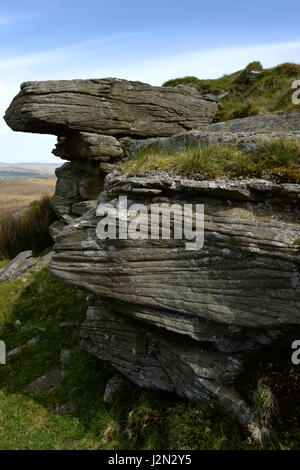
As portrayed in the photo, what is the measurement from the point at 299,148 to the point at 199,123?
13.9m

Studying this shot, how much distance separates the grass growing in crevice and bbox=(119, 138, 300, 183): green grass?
55.4ft

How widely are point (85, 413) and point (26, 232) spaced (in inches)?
698

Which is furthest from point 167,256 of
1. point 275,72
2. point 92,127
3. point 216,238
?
point 275,72

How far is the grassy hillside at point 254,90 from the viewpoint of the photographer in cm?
1905

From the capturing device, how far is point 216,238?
24.7ft

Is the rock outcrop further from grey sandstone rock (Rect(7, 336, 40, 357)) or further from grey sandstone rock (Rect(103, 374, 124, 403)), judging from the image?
grey sandstone rock (Rect(7, 336, 40, 357))

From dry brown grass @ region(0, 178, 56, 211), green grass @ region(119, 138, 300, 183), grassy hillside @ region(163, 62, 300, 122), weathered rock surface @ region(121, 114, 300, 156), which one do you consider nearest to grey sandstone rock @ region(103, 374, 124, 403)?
green grass @ region(119, 138, 300, 183)

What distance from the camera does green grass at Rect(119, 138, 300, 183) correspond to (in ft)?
26.1

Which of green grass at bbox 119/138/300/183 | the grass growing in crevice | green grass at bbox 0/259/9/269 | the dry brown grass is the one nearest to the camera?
green grass at bbox 119/138/300/183

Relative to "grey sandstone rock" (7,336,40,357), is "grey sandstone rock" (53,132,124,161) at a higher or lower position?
higher

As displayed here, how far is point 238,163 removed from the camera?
27.5 ft

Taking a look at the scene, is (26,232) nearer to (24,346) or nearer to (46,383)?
(24,346)
